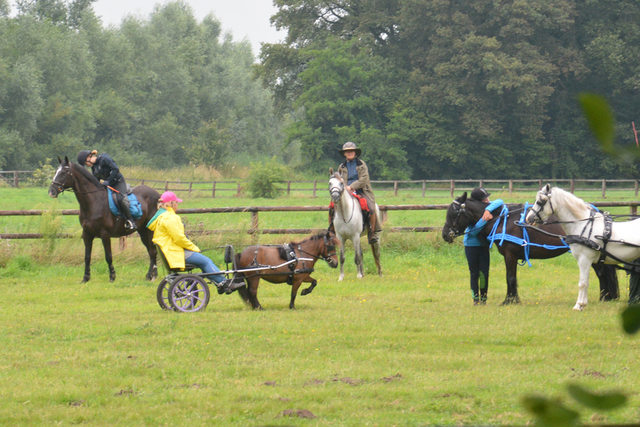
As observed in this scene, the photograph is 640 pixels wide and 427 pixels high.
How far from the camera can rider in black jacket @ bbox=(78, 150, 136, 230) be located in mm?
11594

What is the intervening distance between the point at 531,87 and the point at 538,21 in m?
3.89

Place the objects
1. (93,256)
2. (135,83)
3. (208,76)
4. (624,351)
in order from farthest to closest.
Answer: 1. (208,76)
2. (135,83)
3. (93,256)
4. (624,351)

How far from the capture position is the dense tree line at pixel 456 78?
136 feet

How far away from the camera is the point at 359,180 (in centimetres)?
1227

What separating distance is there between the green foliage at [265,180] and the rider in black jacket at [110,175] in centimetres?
2166

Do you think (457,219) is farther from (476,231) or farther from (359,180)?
(359,180)

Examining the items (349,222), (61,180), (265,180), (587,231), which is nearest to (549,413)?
(587,231)

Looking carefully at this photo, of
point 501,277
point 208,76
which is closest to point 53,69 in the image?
point 208,76

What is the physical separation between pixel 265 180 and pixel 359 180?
21803mm

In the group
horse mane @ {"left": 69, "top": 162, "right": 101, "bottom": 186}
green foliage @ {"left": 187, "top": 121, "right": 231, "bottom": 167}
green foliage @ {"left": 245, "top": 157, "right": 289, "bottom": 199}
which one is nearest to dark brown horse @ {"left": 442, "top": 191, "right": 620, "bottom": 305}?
horse mane @ {"left": 69, "top": 162, "right": 101, "bottom": 186}

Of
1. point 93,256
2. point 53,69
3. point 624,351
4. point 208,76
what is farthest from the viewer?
point 208,76

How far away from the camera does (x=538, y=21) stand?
4122 cm

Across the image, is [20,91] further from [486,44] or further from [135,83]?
[486,44]

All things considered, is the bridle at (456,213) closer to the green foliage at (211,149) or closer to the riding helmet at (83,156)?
the riding helmet at (83,156)
